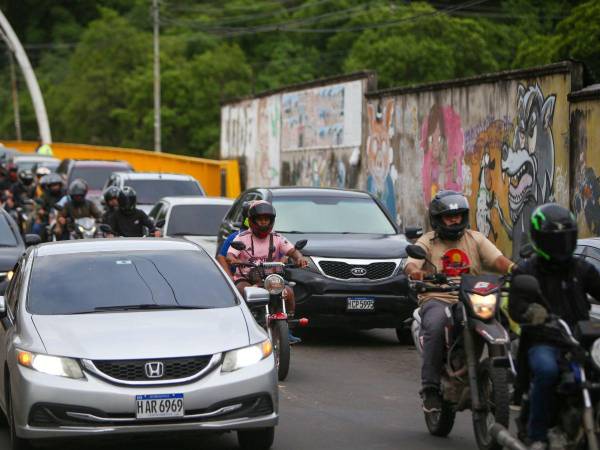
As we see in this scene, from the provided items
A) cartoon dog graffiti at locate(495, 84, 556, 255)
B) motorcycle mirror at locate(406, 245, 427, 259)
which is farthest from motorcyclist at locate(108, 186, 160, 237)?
motorcycle mirror at locate(406, 245, 427, 259)

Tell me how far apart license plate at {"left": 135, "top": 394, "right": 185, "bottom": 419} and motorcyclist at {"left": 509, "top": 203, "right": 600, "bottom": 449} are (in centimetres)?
206

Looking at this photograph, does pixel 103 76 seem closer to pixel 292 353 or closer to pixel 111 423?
pixel 292 353

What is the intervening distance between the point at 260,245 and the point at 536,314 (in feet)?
19.6

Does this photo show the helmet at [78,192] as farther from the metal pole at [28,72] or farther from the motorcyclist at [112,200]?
the metal pole at [28,72]

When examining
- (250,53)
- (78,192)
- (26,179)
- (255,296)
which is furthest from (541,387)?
(250,53)

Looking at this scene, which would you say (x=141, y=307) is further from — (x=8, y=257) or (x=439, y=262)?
(x=8, y=257)

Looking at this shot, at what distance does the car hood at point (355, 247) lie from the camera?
1514cm

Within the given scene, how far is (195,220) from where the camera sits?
810 inches

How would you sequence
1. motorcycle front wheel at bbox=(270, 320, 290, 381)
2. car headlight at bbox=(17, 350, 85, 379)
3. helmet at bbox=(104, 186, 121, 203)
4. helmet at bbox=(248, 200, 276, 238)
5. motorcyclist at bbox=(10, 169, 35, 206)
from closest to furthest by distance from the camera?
1. car headlight at bbox=(17, 350, 85, 379)
2. motorcycle front wheel at bbox=(270, 320, 290, 381)
3. helmet at bbox=(248, 200, 276, 238)
4. helmet at bbox=(104, 186, 121, 203)
5. motorcyclist at bbox=(10, 169, 35, 206)

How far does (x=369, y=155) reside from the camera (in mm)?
33219

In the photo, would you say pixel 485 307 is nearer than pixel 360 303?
Yes

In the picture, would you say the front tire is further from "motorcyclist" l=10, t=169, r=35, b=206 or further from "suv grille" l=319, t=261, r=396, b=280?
"motorcyclist" l=10, t=169, r=35, b=206

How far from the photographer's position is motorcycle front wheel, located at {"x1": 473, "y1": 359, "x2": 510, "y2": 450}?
26.5 ft

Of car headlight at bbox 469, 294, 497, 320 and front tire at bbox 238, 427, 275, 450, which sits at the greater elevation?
car headlight at bbox 469, 294, 497, 320
